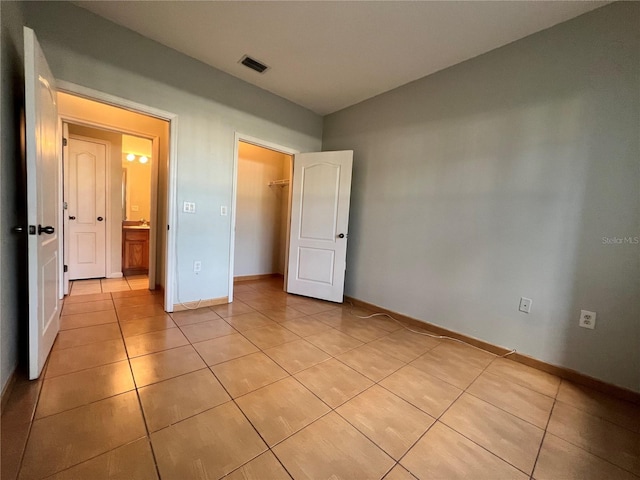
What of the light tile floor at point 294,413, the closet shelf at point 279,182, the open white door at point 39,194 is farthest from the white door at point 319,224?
the open white door at point 39,194

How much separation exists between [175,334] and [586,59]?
12.4 ft

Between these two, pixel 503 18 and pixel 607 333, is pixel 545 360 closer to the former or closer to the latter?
pixel 607 333

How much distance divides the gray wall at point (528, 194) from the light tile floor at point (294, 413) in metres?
0.42

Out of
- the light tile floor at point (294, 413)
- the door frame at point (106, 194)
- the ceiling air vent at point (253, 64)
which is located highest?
the ceiling air vent at point (253, 64)

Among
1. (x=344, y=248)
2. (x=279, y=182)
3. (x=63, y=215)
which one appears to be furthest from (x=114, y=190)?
(x=344, y=248)

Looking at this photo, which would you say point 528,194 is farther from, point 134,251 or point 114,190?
point 134,251

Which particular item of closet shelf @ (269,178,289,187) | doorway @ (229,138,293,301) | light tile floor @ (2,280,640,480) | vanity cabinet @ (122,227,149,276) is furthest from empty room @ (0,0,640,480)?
doorway @ (229,138,293,301)

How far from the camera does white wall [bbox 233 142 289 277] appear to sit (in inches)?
165

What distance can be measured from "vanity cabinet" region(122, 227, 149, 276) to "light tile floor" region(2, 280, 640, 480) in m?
2.14

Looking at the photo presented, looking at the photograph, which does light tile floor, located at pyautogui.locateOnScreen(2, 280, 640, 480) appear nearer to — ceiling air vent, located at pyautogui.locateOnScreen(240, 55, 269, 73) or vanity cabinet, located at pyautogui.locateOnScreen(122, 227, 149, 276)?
vanity cabinet, located at pyautogui.locateOnScreen(122, 227, 149, 276)

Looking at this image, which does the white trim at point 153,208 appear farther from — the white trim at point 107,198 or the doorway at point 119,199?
the white trim at point 107,198

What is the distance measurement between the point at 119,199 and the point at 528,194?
4887 mm

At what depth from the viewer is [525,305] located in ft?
6.68

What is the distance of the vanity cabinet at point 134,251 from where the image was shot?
4.14 metres
